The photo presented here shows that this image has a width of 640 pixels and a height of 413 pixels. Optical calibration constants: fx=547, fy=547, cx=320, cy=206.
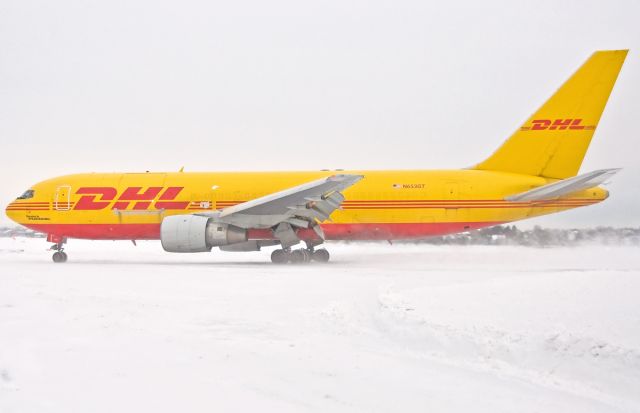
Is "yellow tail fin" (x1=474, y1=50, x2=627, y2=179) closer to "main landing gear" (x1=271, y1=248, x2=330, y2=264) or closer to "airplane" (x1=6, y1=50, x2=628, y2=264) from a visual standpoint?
"airplane" (x1=6, y1=50, x2=628, y2=264)

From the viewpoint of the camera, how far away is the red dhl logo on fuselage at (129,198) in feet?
59.2

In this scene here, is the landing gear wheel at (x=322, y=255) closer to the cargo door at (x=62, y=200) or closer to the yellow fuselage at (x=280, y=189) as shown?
the yellow fuselage at (x=280, y=189)

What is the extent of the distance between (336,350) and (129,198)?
1461cm

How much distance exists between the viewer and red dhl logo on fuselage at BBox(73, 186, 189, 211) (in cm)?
1803

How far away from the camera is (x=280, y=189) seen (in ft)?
58.3

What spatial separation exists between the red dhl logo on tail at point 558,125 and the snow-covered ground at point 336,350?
394 inches

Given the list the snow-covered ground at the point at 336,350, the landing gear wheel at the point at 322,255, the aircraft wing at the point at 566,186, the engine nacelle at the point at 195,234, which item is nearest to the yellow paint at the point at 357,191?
the aircraft wing at the point at 566,186

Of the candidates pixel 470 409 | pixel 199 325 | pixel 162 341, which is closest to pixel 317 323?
pixel 199 325

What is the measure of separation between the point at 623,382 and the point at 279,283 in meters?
6.50

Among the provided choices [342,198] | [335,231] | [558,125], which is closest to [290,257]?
[335,231]

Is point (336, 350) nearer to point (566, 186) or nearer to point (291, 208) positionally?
point (291, 208)

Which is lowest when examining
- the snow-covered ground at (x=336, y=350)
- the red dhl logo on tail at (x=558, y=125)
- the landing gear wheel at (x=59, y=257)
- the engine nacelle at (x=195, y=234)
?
the snow-covered ground at (x=336, y=350)

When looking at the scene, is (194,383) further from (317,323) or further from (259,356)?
(317,323)

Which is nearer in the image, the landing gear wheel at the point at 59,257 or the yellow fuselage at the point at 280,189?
the yellow fuselage at the point at 280,189
